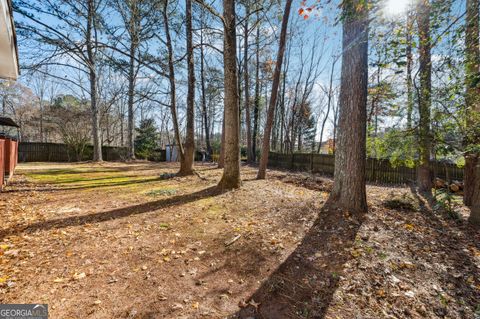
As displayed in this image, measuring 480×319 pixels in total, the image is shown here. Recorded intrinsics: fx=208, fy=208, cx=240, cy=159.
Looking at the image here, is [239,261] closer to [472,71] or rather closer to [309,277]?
[309,277]

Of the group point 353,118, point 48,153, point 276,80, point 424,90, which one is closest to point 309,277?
point 353,118

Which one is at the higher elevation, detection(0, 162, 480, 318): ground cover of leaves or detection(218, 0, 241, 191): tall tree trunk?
detection(218, 0, 241, 191): tall tree trunk

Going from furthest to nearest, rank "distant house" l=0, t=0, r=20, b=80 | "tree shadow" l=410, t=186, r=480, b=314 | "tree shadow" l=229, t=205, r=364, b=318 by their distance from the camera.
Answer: "distant house" l=0, t=0, r=20, b=80
"tree shadow" l=410, t=186, r=480, b=314
"tree shadow" l=229, t=205, r=364, b=318

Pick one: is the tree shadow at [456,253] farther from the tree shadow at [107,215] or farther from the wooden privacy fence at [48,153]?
the wooden privacy fence at [48,153]

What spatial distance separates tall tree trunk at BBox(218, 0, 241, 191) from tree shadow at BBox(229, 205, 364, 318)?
265 cm

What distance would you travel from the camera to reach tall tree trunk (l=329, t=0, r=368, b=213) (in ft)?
11.3

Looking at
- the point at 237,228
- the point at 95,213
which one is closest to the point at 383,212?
the point at 237,228

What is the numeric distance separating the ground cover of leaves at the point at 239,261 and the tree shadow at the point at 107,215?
32 millimetres

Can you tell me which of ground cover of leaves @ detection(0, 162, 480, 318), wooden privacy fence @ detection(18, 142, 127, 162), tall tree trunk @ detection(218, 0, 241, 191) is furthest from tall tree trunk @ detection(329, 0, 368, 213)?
wooden privacy fence @ detection(18, 142, 127, 162)

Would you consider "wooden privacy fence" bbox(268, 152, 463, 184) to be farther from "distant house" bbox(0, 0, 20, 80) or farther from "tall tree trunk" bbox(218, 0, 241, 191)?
"distant house" bbox(0, 0, 20, 80)

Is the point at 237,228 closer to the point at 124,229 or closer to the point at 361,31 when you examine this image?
the point at 124,229

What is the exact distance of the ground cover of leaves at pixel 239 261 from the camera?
71.3 inches

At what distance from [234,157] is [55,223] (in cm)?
362

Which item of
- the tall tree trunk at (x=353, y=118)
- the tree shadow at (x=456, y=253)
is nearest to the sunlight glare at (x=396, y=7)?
the tall tree trunk at (x=353, y=118)
